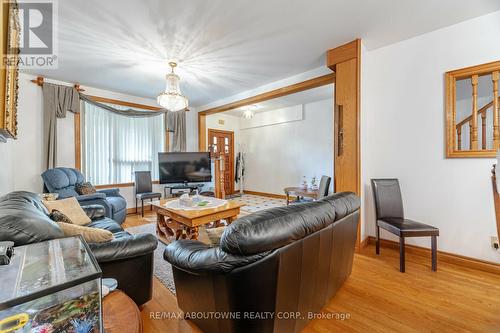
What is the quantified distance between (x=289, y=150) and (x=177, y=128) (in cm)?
303

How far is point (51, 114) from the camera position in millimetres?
3711

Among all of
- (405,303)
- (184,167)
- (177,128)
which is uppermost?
(177,128)

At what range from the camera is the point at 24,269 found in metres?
0.75

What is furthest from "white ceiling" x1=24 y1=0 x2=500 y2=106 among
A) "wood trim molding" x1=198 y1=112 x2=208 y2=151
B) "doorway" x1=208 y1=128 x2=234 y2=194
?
"doorway" x1=208 y1=128 x2=234 y2=194

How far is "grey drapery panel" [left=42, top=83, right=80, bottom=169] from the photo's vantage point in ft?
12.1

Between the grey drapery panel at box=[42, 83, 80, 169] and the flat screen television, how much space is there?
5.62 feet

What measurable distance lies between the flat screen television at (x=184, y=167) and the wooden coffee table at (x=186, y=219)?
1.67 metres

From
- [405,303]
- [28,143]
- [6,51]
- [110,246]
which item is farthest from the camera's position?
[28,143]

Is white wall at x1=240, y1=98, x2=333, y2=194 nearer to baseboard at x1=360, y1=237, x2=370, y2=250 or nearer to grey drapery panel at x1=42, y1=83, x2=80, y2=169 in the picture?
baseboard at x1=360, y1=237, x2=370, y2=250

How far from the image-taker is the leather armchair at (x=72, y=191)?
3078 millimetres

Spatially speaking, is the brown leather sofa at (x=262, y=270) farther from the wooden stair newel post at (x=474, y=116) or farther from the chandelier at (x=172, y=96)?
the chandelier at (x=172, y=96)

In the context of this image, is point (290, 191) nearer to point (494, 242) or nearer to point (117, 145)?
point (494, 242)

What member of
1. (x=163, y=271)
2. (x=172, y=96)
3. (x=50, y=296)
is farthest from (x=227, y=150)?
(x=50, y=296)

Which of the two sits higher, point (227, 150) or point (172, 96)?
point (172, 96)
